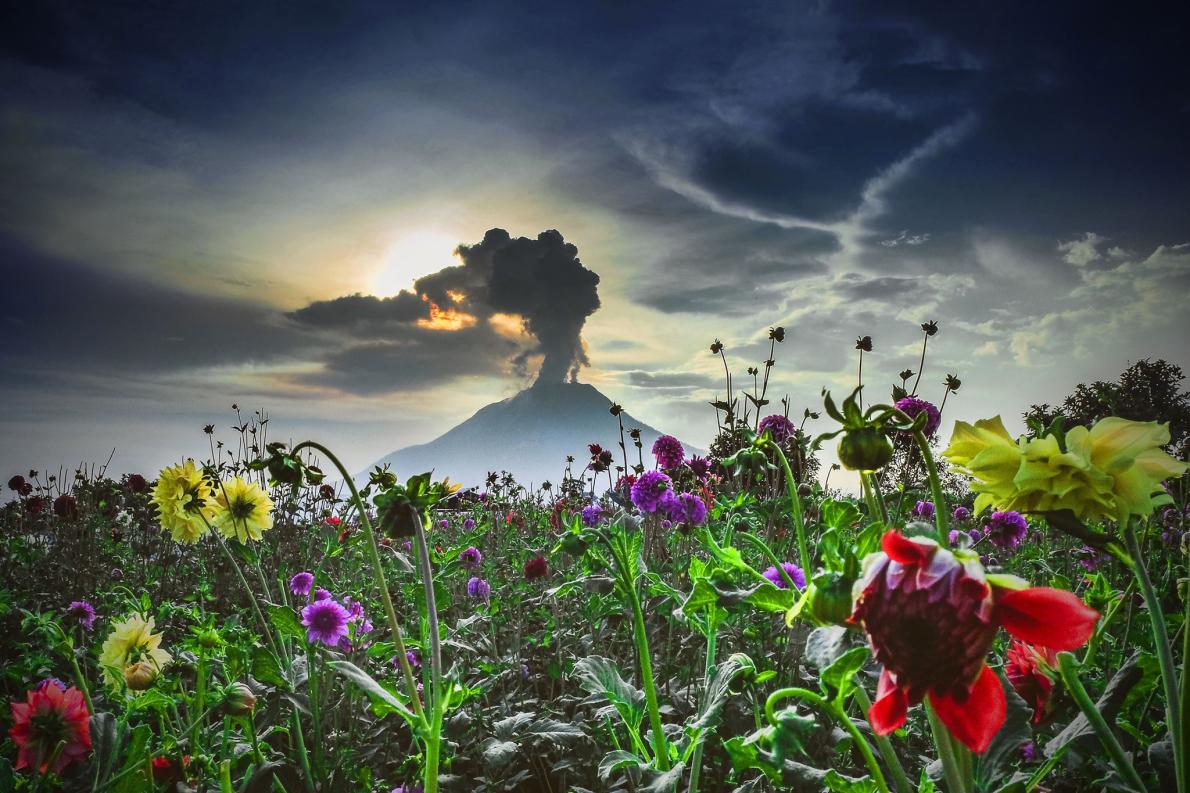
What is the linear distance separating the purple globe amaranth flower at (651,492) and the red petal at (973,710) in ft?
7.82

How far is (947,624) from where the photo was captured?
22.5 inches

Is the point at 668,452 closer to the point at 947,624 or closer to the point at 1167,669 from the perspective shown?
the point at 1167,669

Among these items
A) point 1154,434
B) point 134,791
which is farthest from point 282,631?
point 1154,434

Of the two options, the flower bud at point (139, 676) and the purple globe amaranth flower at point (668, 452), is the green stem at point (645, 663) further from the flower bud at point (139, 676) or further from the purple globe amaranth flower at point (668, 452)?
the purple globe amaranth flower at point (668, 452)

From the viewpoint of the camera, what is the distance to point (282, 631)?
2070mm

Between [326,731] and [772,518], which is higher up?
[772,518]

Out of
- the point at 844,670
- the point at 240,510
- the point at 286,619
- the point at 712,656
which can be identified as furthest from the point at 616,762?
the point at 240,510

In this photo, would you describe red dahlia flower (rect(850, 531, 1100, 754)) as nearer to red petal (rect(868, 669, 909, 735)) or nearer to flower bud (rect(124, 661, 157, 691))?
red petal (rect(868, 669, 909, 735))

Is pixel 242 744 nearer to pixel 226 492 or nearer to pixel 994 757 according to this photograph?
pixel 226 492

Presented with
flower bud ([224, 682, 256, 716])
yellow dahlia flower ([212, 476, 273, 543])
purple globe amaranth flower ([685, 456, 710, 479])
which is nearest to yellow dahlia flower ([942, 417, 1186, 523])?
flower bud ([224, 682, 256, 716])

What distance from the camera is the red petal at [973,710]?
0.61 meters

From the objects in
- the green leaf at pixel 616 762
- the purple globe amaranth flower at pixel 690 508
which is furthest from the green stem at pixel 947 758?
the purple globe amaranth flower at pixel 690 508

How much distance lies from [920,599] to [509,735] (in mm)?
1682

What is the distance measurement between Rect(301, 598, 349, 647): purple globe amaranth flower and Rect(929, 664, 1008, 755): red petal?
6.61ft
